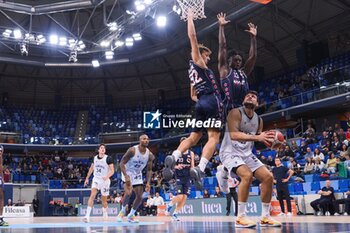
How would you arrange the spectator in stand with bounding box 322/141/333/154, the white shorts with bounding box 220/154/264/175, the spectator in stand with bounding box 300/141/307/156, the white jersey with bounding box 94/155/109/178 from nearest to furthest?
the white shorts with bounding box 220/154/264/175 < the white jersey with bounding box 94/155/109/178 < the spectator in stand with bounding box 322/141/333/154 < the spectator in stand with bounding box 300/141/307/156

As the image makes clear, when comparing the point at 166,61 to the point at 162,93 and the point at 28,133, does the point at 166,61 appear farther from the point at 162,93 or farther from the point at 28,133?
the point at 28,133

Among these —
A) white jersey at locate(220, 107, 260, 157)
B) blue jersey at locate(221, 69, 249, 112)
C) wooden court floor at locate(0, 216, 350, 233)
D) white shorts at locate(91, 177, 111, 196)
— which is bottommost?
wooden court floor at locate(0, 216, 350, 233)

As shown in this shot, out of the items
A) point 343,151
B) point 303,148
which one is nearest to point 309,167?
point 343,151

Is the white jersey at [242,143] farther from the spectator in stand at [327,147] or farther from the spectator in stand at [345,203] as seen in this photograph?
the spectator in stand at [327,147]

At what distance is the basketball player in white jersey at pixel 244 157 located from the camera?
5949 millimetres

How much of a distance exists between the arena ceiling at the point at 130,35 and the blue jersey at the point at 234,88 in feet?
50.4

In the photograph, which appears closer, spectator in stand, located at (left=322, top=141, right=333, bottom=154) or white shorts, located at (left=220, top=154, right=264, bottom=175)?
white shorts, located at (left=220, top=154, right=264, bottom=175)

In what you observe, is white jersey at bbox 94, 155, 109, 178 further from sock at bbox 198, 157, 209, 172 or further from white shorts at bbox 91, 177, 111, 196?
sock at bbox 198, 157, 209, 172

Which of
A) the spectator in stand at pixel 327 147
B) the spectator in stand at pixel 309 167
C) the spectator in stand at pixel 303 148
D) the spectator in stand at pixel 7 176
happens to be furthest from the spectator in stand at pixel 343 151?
the spectator in stand at pixel 7 176

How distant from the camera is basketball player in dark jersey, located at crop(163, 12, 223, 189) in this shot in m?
6.10

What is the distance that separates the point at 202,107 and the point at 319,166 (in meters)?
11.6

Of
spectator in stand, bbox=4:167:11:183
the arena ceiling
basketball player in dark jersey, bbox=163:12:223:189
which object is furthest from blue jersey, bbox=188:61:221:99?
spectator in stand, bbox=4:167:11:183

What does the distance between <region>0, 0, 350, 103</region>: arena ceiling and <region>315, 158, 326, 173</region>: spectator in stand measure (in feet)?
30.5

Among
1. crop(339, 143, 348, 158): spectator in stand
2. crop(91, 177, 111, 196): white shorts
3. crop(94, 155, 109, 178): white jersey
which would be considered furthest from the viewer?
crop(339, 143, 348, 158): spectator in stand
